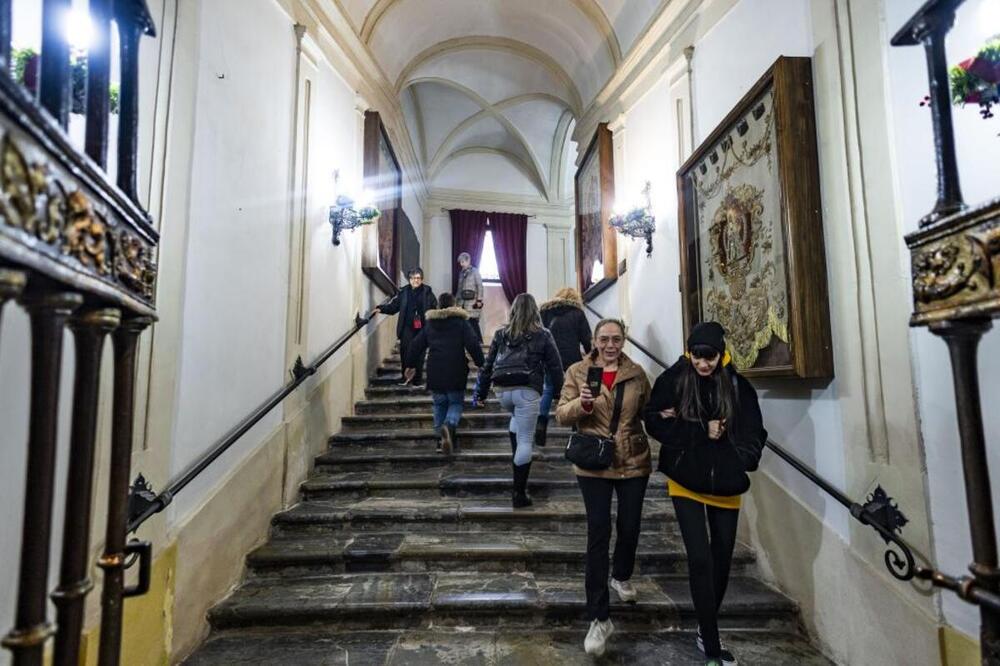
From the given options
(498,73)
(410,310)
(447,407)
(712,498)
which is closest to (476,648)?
(712,498)

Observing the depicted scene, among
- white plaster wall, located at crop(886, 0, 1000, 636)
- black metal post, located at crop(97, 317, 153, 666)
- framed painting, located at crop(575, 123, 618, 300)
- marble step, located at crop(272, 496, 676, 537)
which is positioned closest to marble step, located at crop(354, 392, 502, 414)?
marble step, located at crop(272, 496, 676, 537)

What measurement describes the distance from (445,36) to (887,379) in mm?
6067

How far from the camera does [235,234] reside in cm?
281

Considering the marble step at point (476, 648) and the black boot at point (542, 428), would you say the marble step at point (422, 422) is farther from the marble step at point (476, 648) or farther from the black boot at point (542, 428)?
the marble step at point (476, 648)

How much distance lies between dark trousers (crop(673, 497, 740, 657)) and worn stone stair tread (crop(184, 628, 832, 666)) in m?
0.25

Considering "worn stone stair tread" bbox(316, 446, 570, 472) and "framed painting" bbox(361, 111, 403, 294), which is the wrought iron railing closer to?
"worn stone stair tread" bbox(316, 446, 570, 472)

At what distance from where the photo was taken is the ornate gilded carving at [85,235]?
0.70 m

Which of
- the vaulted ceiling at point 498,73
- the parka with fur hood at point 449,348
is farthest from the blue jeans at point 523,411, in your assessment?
the vaulted ceiling at point 498,73

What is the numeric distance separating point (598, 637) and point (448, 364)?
7.31 feet

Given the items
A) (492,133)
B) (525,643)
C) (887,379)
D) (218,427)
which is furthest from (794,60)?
(492,133)

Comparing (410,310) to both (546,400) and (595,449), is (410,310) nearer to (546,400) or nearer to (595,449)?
(546,400)

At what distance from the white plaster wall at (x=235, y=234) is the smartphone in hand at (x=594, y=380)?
181 centimetres

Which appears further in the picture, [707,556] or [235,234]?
[235,234]

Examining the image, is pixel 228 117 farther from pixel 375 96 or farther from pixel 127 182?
pixel 375 96
